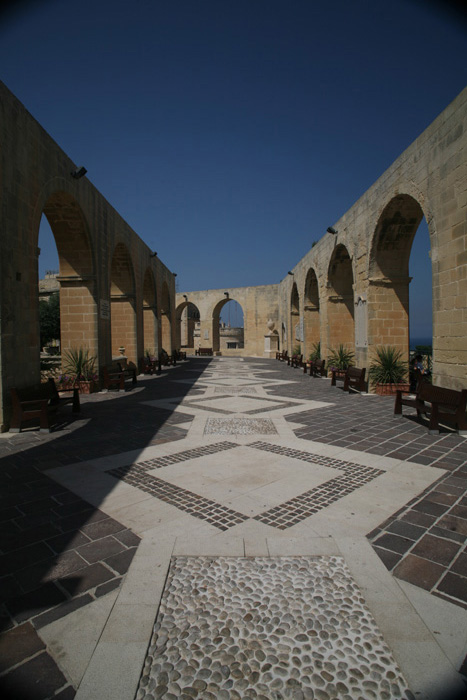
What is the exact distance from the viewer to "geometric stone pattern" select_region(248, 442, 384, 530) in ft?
10.1

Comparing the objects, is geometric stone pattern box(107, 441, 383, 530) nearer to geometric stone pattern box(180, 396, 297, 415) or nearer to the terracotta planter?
geometric stone pattern box(180, 396, 297, 415)

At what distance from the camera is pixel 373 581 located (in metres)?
2.27

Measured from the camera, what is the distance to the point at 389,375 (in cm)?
961

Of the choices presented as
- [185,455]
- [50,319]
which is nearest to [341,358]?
[185,455]

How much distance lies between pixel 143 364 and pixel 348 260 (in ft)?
28.9

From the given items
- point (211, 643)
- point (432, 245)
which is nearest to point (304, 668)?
point (211, 643)

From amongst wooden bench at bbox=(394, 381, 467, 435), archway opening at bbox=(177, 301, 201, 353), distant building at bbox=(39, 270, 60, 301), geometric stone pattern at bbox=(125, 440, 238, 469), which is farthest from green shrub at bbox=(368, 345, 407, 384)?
archway opening at bbox=(177, 301, 201, 353)

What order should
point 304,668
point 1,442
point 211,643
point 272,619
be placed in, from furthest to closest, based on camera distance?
point 1,442 → point 272,619 → point 211,643 → point 304,668

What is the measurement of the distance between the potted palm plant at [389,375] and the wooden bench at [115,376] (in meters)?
6.77

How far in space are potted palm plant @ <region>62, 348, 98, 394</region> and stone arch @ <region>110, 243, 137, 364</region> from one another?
4.21 meters

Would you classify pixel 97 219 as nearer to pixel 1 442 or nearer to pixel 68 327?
pixel 68 327

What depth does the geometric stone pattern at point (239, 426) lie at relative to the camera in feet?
19.2

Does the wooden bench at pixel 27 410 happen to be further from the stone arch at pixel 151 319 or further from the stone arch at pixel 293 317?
the stone arch at pixel 293 317

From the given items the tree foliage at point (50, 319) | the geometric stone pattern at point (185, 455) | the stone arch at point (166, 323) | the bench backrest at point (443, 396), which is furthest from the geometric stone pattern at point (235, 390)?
the tree foliage at point (50, 319)
